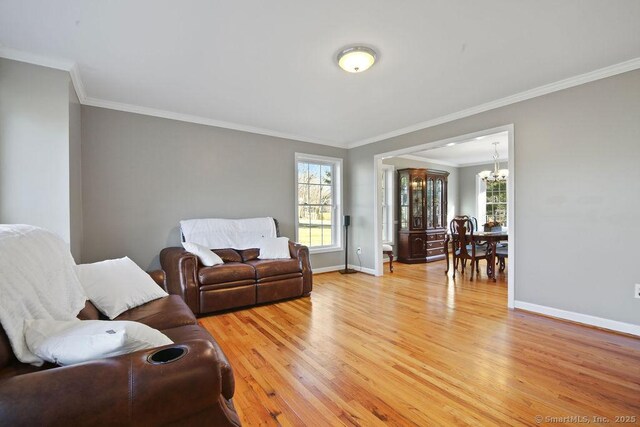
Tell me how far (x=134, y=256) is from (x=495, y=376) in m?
3.92

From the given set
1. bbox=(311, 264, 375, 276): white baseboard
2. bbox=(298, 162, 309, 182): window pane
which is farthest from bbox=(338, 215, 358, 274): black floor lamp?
bbox=(298, 162, 309, 182): window pane

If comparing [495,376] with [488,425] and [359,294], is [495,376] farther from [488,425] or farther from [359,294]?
[359,294]

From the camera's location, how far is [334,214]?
18.3 ft

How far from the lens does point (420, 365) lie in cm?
209

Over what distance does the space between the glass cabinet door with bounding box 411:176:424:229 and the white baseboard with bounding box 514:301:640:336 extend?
3.24 m

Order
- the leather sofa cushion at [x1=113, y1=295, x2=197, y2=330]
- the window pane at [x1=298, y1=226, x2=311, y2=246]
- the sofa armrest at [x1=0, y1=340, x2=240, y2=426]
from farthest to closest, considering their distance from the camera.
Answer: the window pane at [x1=298, y1=226, x2=311, y2=246] < the leather sofa cushion at [x1=113, y1=295, x2=197, y2=330] < the sofa armrest at [x1=0, y1=340, x2=240, y2=426]

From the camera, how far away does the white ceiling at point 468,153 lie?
5.44 meters

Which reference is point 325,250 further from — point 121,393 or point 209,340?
point 121,393

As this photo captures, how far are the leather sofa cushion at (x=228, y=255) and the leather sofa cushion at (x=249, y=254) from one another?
7 cm

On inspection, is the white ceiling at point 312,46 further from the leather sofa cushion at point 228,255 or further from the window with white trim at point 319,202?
the leather sofa cushion at point 228,255

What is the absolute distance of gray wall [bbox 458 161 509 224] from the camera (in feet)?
25.3

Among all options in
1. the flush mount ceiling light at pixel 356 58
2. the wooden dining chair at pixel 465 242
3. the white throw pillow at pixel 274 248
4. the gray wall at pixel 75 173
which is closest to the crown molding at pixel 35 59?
the gray wall at pixel 75 173

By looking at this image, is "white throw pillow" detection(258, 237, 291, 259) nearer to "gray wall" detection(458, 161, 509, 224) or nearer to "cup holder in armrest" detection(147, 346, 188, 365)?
"cup holder in armrest" detection(147, 346, 188, 365)

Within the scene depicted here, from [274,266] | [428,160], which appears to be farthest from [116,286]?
[428,160]
